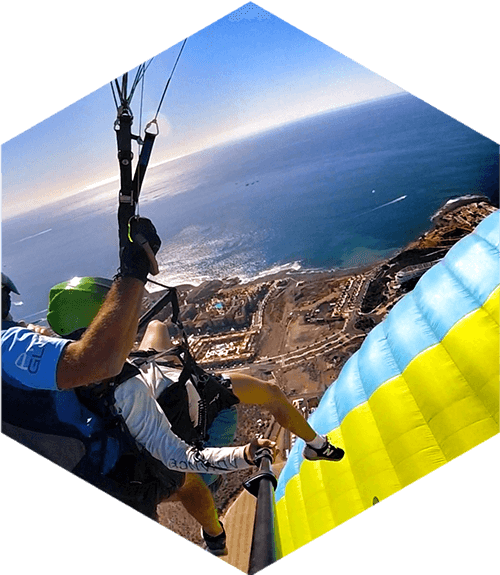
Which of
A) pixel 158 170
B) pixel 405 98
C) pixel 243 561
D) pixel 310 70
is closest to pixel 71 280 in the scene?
pixel 158 170

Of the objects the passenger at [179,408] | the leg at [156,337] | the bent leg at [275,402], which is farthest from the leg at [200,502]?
the leg at [156,337]

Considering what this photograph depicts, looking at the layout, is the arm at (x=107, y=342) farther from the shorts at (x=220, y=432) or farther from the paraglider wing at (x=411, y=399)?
the paraglider wing at (x=411, y=399)

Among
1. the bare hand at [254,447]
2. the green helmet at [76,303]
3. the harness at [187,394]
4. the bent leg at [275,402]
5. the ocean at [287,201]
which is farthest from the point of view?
the ocean at [287,201]

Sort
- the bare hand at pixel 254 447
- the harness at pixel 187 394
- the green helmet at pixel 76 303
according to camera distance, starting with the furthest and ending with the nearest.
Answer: the harness at pixel 187 394, the green helmet at pixel 76 303, the bare hand at pixel 254 447

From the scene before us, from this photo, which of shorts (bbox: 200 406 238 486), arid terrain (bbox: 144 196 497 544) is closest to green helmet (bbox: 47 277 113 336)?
arid terrain (bbox: 144 196 497 544)

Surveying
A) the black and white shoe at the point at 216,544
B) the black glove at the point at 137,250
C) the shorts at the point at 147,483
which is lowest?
the black and white shoe at the point at 216,544

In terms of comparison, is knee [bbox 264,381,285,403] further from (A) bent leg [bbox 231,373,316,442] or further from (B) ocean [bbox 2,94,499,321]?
(B) ocean [bbox 2,94,499,321]
